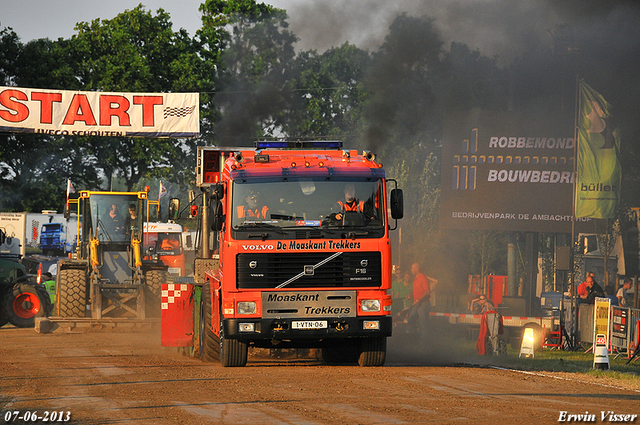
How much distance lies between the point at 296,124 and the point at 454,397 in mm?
26001

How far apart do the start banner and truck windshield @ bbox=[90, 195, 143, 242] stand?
2.21 metres

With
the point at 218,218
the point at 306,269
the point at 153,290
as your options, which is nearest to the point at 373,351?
the point at 306,269

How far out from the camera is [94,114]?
928 inches

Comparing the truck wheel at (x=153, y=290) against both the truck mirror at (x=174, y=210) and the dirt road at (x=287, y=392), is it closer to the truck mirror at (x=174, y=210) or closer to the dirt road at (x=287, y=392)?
the truck mirror at (x=174, y=210)

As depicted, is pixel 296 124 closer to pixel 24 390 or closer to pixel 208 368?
pixel 208 368

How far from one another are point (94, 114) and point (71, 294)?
518cm

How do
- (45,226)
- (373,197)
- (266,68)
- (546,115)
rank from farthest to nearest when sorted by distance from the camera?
1. (45,226)
2. (266,68)
3. (546,115)
4. (373,197)

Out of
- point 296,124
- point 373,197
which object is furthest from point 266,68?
point 373,197

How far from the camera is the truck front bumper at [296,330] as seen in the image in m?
12.4

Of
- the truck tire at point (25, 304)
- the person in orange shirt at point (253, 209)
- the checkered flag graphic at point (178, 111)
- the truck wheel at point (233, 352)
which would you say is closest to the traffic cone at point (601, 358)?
the truck wheel at point (233, 352)

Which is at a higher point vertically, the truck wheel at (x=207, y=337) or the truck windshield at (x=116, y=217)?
the truck windshield at (x=116, y=217)

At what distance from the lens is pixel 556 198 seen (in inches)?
1138

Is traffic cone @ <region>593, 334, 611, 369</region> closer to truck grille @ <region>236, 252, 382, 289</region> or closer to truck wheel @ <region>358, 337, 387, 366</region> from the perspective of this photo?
truck wheel @ <region>358, 337, 387, 366</region>

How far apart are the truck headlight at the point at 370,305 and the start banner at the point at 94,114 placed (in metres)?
12.8
